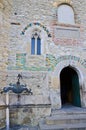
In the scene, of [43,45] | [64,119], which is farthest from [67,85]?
[64,119]

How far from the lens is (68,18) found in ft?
24.9

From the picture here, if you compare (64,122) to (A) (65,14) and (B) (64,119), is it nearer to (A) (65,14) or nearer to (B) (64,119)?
(B) (64,119)

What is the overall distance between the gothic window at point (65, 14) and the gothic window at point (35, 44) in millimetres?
1510

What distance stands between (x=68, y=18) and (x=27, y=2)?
2221 millimetres

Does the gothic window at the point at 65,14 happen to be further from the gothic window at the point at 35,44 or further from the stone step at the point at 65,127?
the stone step at the point at 65,127

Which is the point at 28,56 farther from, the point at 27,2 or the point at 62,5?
the point at 62,5

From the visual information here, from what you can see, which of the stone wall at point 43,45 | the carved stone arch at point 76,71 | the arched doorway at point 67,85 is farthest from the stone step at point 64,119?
the arched doorway at point 67,85

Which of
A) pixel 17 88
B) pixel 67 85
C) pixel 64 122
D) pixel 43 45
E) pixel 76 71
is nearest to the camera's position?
pixel 64 122

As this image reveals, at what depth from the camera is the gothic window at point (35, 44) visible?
6891mm

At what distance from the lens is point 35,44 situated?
699 cm

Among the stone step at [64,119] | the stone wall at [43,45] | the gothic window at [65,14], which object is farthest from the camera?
the gothic window at [65,14]

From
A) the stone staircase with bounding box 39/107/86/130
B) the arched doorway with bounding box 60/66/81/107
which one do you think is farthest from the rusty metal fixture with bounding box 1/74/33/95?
the arched doorway with bounding box 60/66/81/107

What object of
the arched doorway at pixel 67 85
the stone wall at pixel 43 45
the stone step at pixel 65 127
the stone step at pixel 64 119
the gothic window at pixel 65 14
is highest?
the gothic window at pixel 65 14

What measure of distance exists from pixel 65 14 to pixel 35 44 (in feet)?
7.66
